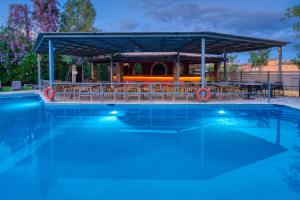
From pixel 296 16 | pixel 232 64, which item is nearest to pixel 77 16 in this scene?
pixel 296 16

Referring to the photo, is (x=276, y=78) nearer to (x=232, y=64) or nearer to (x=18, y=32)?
(x=232, y=64)

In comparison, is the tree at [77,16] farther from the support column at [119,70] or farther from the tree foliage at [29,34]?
the support column at [119,70]

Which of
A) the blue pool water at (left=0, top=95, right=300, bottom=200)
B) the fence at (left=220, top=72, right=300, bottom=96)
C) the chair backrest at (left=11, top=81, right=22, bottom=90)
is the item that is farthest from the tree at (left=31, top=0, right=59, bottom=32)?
the blue pool water at (left=0, top=95, right=300, bottom=200)

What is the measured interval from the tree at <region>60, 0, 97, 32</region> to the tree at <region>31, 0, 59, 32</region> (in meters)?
1.85

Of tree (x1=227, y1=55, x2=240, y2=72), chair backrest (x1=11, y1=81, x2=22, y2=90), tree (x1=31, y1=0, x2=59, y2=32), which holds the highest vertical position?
tree (x1=31, y1=0, x2=59, y2=32)

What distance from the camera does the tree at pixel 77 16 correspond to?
1151 inches

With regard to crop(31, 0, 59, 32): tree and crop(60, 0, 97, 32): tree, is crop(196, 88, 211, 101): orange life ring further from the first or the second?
crop(60, 0, 97, 32): tree


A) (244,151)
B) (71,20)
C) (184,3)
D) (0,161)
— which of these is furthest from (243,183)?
(184,3)

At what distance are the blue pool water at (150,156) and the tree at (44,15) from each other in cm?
1821

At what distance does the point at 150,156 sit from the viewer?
6020 mm

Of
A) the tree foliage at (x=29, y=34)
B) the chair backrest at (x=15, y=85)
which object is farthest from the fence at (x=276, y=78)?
the chair backrest at (x=15, y=85)

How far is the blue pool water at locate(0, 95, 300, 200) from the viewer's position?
4242 mm

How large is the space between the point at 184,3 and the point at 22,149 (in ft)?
119

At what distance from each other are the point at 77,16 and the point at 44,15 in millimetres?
4069
